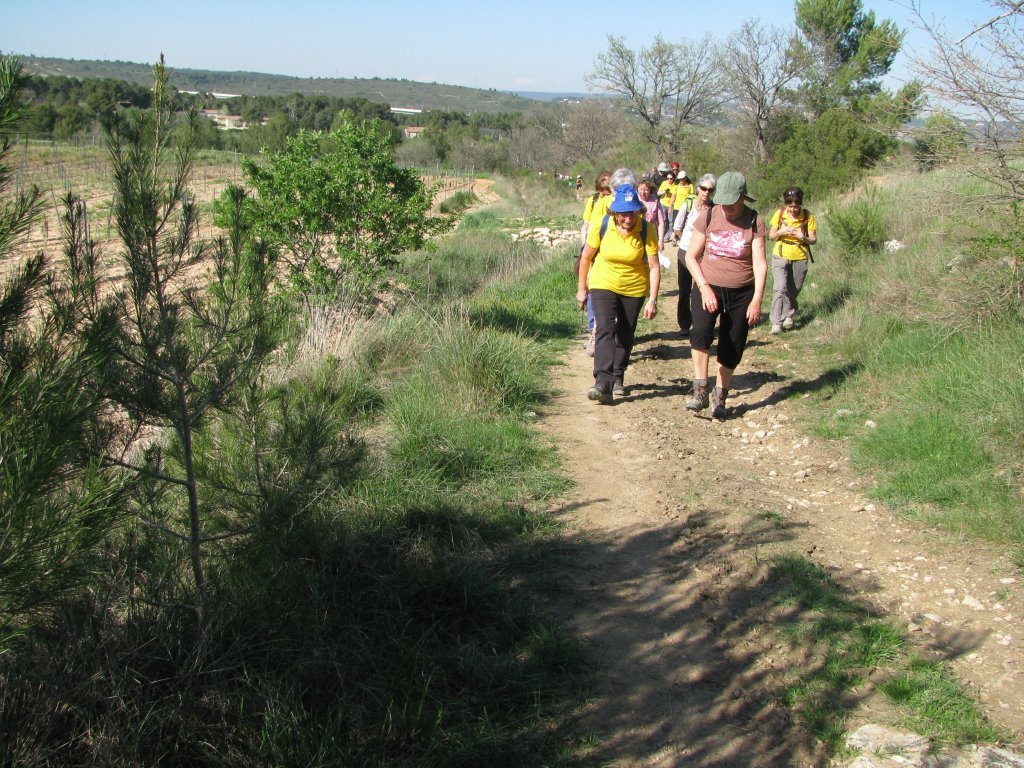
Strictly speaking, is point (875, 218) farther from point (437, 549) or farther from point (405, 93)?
point (405, 93)

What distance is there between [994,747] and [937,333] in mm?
4540

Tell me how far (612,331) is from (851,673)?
12.1 ft

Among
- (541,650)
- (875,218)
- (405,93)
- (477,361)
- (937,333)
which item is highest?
(405,93)

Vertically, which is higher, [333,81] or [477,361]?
[333,81]

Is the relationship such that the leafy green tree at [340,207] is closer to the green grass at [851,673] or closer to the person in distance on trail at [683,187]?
the person in distance on trail at [683,187]

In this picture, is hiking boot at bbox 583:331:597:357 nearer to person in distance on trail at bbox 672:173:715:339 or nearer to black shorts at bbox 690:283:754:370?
person in distance on trail at bbox 672:173:715:339

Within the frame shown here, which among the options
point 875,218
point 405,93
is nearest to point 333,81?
point 405,93

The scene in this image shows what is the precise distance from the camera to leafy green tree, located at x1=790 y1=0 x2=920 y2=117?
1213 inches

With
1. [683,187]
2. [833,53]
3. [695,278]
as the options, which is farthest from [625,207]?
[833,53]

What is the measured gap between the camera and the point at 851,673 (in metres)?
3.33

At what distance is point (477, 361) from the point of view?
20.8ft

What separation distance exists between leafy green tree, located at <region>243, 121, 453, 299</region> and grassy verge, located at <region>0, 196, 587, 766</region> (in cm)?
421

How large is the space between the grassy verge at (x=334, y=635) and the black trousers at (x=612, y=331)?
1.65 m

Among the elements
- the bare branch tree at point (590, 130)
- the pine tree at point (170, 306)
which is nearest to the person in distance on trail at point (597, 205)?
the pine tree at point (170, 306)
